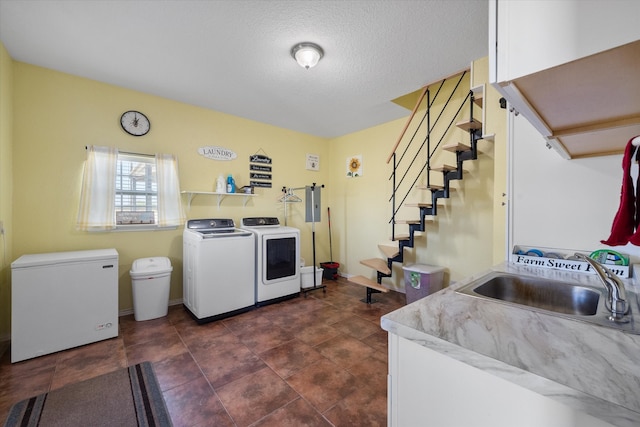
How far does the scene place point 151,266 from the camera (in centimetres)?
297

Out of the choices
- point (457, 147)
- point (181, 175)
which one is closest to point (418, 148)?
point (457, 147)

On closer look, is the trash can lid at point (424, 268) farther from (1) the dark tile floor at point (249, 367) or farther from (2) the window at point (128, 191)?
(2) the window at point (128, 191)

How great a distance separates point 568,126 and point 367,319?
8.42 feet

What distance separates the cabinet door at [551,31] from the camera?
56 cm

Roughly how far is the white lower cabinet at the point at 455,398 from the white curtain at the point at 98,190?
332 centimetres

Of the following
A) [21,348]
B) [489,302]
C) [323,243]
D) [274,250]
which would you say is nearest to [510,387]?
[489,302]

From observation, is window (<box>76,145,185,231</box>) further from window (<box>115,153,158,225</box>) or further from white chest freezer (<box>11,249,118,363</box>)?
white chest freezer (<box>11,249,118,363</box>)

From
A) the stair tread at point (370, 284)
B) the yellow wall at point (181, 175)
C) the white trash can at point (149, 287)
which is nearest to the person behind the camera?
the yellow wall at point (181, 175)

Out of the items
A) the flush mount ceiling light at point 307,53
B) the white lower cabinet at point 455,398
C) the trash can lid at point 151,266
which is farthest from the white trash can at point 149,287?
the white lower cabinet at point 455,398

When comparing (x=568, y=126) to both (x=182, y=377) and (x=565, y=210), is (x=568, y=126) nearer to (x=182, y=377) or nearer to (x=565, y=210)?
(x=565, y=210)

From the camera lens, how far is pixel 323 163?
509 centimetres

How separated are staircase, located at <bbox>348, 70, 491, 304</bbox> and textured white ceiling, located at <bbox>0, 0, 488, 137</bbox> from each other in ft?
1.67

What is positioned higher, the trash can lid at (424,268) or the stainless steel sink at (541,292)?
the stainless steel sink at (541,292)

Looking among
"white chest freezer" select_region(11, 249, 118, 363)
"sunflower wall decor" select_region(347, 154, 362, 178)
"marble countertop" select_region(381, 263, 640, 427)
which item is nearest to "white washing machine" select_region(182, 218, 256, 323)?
"white chest freezer" select_region(11, 249, 118, 363)
